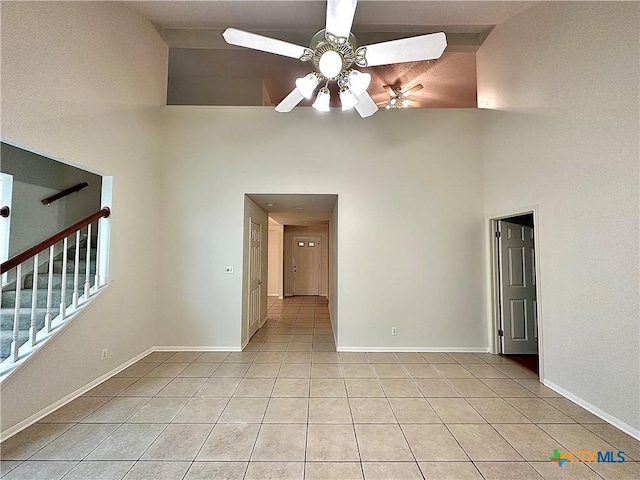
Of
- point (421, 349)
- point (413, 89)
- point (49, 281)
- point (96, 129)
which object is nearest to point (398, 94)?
point (413, 89)

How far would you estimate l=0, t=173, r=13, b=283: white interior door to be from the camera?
321cm

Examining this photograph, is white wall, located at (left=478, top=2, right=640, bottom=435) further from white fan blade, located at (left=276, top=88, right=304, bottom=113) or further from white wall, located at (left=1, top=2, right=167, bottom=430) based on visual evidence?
white wall, located at (left=1, top=2, right=167, bottom=430)

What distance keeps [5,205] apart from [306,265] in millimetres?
7899

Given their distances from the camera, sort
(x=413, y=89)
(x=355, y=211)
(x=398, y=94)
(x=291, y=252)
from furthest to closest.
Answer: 1. (x=291, y=252)
2. (x=398, y=94)
3. (x=413, y=89)
4. (x=355, y=211)

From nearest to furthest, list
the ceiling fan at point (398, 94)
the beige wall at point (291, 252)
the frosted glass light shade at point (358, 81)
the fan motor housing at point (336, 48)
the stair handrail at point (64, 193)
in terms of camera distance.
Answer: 1. the fan motor housing at point (336, 48)
2. the frosted glass light shade at point (358, 81)
3. the stair handrail at point (64, 193)
4. the ceiling fan at point (398, 94)
5. the beige wall at point (291, 252)

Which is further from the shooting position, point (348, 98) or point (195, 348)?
point (195, 348)

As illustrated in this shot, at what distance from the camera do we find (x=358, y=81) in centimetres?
244

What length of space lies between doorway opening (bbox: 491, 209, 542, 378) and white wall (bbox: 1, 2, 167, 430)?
4691mm

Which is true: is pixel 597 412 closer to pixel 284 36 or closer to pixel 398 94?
pixel 398 94

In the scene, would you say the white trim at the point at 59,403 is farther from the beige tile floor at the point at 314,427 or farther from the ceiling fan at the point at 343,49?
the ceiling fan at the point at 343,49

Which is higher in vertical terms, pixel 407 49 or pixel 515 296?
pixel 407 49

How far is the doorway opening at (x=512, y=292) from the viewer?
4.06m

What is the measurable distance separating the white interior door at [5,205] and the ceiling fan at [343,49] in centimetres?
307

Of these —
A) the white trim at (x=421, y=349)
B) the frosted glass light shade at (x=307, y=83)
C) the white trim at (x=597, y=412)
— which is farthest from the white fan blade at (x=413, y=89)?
the white trim at (x=597, y=412)
